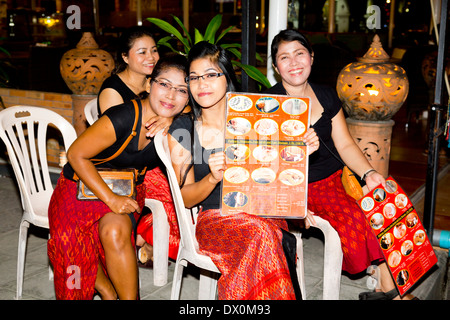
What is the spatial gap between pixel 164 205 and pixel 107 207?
489 millimetres

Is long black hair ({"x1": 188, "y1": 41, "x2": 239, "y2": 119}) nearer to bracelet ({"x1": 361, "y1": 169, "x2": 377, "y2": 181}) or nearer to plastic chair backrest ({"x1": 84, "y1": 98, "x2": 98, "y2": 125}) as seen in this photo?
bracelet ({"x1": 361, "y1": 169, "x2": 377, "y2": 181})

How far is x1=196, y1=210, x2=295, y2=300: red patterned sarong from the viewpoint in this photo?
1727 mm

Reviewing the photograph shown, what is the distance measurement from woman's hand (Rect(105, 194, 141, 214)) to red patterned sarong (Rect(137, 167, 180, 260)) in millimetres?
413

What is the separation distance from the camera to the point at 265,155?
1.83m

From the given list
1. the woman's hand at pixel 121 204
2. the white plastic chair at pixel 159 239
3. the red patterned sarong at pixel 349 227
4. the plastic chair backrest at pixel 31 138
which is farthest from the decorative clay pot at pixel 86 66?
the red patterned sarong at pixel 349 227

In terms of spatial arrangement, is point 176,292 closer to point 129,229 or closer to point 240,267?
point 129,229

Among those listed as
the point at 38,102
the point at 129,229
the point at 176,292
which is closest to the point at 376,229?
the point at 176,292

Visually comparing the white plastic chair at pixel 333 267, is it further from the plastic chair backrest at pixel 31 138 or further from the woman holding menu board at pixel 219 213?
the plastic chair backrest at pixel 31 138

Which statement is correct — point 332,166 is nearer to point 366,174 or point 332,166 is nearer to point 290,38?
point 366,174

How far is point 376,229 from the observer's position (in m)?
2.04

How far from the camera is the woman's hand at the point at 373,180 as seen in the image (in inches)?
85.6

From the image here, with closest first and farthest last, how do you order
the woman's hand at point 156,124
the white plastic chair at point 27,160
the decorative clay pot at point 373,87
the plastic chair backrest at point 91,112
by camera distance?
the woman's hand at point 156,124, the white plastic chair at point 27,160, the plastic chair backrest at point 91,112, the decorative clay pot at point 373,87

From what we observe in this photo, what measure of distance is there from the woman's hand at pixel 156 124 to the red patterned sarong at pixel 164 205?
1.75 feet

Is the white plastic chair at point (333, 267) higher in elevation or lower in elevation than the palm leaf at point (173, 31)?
lower
